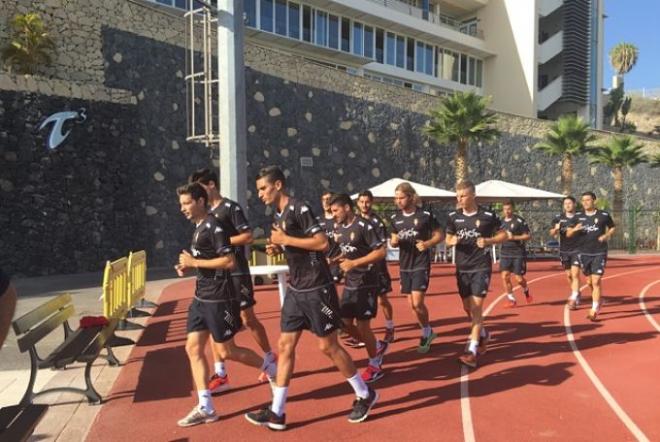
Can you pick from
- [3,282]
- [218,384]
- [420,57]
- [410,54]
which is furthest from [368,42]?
[3,282]

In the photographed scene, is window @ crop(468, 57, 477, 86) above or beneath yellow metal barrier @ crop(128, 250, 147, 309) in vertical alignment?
above

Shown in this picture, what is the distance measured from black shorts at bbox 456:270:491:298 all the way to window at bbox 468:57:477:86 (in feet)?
123

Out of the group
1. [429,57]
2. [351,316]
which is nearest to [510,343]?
[351,316]

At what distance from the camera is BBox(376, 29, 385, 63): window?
114ft

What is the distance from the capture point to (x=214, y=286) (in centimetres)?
489

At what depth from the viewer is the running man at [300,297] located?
182 inches

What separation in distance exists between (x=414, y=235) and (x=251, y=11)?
930 inches

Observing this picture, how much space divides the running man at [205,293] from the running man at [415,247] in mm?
2870

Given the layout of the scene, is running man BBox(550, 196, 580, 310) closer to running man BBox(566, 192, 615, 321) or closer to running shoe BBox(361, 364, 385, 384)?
running man BBox(566, 192, 615, 321)

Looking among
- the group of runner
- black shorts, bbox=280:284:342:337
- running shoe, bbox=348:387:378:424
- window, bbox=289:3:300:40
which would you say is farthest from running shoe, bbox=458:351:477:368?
window, bbox=289:3:300:40

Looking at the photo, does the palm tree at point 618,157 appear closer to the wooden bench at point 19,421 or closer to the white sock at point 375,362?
the white sock at point 375,362

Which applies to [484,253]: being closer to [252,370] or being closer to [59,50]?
[252,370]

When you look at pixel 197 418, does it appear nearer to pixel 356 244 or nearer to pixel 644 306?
pixel 356 244

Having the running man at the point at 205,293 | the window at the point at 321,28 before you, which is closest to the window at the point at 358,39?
the window at the point at 321,28
